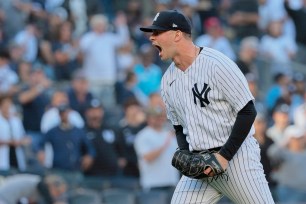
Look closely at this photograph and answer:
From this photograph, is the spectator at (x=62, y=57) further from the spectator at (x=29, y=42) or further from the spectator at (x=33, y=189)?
the spectator at (x=33, y=189)

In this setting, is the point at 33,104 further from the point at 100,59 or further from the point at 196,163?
the point at 196,163

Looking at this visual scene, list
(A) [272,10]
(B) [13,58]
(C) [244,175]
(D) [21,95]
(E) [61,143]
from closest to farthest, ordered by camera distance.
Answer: (C) [244,175] → (E) [61,143] → (D) [21,95] → (B) [13,58] → (A) [272,10]

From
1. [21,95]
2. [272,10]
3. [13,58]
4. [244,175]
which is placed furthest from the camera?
[272,10]

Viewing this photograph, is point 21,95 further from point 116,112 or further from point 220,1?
point 220,1

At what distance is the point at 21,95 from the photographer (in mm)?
12844

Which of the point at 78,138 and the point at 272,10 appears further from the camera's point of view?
the point at 272,10

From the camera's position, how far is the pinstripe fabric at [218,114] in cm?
637

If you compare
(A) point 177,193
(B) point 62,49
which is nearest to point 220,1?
(B) point 62,49

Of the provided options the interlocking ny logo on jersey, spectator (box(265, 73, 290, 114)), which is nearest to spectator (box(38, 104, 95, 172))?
spectator (box(265, 73, 290, 114))

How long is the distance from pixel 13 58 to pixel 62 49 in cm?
96

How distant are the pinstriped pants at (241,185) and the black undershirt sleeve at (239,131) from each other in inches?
6.2

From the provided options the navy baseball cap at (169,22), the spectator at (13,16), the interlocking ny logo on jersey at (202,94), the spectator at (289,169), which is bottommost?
the spectator at (289,169)

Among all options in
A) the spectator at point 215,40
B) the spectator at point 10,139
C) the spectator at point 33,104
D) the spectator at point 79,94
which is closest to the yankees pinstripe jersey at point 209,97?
the spectator at point 10,139

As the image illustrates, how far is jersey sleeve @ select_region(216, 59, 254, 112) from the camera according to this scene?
6.34 meters
